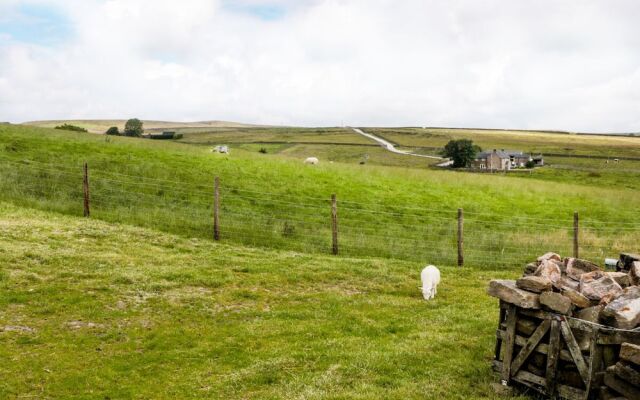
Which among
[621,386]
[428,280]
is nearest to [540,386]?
[621,386]

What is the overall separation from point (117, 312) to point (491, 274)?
48.0ft

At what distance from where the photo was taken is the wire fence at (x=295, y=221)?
24312mm

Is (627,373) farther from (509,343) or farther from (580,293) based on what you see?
(509,343)

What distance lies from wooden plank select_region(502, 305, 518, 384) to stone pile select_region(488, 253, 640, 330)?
27 centimetres

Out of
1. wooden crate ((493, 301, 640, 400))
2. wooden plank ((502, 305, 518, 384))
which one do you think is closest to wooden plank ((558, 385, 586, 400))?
wooden crate ((493, 301, 640, 400))

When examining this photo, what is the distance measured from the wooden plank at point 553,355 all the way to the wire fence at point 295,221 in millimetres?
15006

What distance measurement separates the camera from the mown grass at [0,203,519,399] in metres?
9.33

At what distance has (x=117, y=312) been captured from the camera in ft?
41.6

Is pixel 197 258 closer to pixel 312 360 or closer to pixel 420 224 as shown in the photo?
pixel 312 360

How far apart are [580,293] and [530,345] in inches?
51.2

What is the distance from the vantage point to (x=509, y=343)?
894 cm

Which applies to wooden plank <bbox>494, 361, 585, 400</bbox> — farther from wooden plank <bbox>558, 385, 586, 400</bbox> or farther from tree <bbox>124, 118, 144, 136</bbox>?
tree <bbox>124, 118, 144, 136</bbox>

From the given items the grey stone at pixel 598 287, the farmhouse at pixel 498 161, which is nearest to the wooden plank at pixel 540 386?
the grey stone at pixel 598 287

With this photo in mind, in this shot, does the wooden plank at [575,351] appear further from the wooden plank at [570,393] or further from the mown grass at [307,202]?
the mown grass at [307,202]
